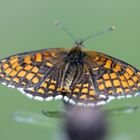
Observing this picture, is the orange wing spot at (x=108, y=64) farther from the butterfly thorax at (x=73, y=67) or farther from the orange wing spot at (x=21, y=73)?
the orange wing spot at (x=21, y=73)

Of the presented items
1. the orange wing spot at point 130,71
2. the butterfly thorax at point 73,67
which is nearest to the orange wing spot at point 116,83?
the orange wing spot at point 130,71

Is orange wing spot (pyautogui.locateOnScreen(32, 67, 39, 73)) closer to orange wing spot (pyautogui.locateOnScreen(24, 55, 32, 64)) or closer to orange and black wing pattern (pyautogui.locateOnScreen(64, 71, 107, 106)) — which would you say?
orange wing spot (pyautogui.locateOnScreen(24, 55, 32, 64))

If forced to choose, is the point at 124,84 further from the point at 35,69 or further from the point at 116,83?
the point at 35,69

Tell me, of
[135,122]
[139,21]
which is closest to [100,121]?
[135,122]

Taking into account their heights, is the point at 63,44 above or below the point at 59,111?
above

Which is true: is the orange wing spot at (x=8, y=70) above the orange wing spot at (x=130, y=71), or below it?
above

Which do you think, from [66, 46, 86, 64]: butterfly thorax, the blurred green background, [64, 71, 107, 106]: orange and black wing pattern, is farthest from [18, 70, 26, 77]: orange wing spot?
the blurred green background

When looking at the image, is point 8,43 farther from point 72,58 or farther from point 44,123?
point 44,123

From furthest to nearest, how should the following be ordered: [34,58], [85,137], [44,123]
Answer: [34,58] → [44,123] → [85,137]
